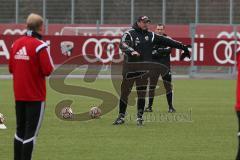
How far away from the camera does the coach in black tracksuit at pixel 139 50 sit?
14477mm

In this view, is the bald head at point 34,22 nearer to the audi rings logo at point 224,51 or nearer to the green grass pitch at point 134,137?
the green grass pitch at point 134,137

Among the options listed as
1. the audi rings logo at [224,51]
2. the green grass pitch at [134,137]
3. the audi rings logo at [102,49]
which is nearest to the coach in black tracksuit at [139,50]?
the green grass pitch at [134,137]

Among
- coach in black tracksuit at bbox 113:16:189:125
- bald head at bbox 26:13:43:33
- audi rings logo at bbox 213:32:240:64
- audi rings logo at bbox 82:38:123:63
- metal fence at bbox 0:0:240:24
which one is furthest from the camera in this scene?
metal fence at bbox 0:0:240:24

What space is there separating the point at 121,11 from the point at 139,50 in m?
24.0

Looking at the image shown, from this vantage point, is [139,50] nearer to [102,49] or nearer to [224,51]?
[102,49]

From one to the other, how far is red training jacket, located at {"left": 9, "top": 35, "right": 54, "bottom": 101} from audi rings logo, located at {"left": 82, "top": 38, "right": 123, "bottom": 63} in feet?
78.8

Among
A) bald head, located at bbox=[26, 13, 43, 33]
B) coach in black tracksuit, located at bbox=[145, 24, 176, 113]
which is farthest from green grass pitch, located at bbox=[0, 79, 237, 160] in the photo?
bald head, located at bbox=[26, 13, 43, 33]

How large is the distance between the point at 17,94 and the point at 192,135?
5209mm

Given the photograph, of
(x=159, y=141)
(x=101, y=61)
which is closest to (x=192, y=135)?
(x=159, y=141)

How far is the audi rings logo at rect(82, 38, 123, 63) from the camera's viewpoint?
33219 mm

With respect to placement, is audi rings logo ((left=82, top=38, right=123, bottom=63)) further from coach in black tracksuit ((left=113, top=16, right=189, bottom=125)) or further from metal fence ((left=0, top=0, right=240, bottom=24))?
coach in black tracksuit ((left=113, top=16, right=189, bottom=125))

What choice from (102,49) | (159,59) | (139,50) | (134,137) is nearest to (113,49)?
(102,49)

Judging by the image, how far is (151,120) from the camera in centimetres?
1634

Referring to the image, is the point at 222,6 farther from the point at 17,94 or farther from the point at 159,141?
the point at 17,94
